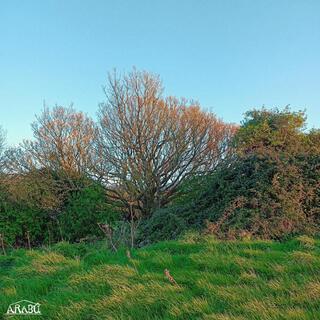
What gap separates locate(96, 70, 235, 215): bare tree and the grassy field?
32.1ft

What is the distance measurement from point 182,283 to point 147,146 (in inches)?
474

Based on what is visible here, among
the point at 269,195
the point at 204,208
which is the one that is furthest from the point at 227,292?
the point at 204,208

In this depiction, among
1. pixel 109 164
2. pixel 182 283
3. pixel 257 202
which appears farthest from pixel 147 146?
pixel 182 283

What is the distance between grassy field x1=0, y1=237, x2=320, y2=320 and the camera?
3705 millimetres

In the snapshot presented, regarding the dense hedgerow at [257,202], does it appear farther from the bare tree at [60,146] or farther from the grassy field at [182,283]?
the bare tree at [60,146]

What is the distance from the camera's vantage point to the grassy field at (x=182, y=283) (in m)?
3.71

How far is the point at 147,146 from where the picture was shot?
16.4 metres

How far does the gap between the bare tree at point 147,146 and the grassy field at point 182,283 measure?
9.79 metres

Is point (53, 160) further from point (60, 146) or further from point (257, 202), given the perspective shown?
point (257, 202)

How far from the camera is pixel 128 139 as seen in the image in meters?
16.2

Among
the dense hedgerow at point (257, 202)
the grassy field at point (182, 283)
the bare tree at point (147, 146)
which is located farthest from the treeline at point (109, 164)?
the grassy field at point (182, 283)

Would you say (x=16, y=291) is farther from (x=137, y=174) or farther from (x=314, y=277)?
(x=137, y=174)

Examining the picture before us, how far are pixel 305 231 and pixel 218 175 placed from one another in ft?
9.24

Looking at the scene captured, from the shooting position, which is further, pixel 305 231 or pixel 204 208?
pixel 204 208
